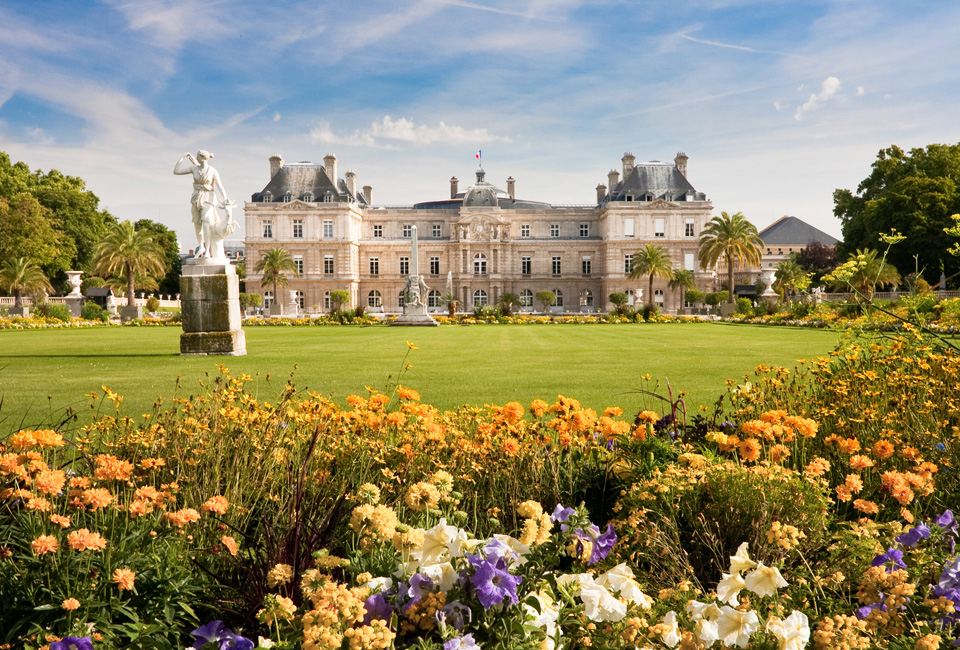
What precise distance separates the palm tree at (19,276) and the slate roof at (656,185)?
5108 centimetres

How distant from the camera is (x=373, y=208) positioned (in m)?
73.4

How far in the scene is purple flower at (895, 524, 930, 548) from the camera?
2652 mm

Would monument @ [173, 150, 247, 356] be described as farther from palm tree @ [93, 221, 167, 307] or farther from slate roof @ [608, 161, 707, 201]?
slate roof @ [608, 161, 707, 201]

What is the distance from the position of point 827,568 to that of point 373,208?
73.0 metres

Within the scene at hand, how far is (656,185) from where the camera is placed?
228 feet

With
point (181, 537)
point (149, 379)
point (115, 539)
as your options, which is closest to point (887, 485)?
point (181, 537)

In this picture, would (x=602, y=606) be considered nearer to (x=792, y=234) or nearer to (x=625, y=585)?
(x=625, y=585)

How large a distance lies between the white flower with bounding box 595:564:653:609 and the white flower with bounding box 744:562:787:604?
34cm

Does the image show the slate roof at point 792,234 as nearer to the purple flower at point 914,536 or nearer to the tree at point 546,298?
the tree at point 546,298

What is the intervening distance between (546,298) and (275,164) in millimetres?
31578

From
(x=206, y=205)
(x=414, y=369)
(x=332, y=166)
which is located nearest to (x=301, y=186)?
(x=332, y=166)

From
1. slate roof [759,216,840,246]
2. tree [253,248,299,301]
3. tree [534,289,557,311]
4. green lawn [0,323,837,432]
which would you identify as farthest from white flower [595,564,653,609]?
slate roof [759,216,840,246]

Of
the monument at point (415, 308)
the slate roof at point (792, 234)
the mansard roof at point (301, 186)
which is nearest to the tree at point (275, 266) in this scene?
the mansard roof at point (301, 186)

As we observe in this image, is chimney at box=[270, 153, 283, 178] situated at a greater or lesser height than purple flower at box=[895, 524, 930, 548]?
greater
